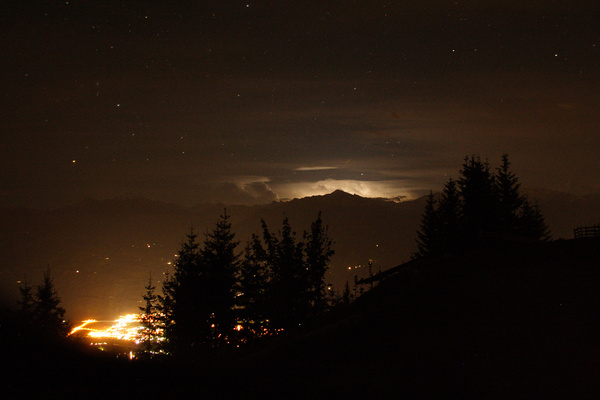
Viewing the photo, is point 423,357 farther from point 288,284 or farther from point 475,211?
point 475,211

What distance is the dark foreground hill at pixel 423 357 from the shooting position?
22.1ft

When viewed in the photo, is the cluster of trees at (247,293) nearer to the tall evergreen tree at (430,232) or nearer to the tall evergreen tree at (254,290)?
the tall evergreen tree at (254,290)

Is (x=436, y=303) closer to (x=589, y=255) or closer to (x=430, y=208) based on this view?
(x=589, y=255)

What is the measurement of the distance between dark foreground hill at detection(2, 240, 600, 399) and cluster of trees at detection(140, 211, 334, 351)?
8662mm

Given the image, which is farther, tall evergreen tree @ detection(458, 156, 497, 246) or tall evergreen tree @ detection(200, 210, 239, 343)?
tall evergreen tree @ detection(458, 156, 497, 246)

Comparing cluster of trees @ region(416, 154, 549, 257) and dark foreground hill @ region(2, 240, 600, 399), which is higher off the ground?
cluster of trees @ region(416, 154, 549, 257)

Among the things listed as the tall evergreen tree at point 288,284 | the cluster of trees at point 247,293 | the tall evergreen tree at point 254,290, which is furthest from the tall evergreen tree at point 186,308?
the tall evergreen tree at point 288,284

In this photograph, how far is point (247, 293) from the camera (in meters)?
28.0

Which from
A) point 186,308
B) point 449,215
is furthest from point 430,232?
point 186,308

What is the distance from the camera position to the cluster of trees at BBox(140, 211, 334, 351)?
24.4 m

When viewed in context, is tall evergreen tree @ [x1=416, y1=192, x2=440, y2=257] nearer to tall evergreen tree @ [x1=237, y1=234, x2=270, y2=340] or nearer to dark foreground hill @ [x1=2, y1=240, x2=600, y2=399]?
tall evergreen tree @ [x1=237, y1=234, x2=270, y2=340]

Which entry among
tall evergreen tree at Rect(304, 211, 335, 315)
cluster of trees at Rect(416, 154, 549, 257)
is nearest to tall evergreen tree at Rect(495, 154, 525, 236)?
cluster of trees at Rect(416, 154, 549, 257)

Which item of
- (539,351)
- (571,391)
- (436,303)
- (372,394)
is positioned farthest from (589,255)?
(372,394)

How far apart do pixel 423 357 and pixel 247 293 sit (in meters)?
19.3
